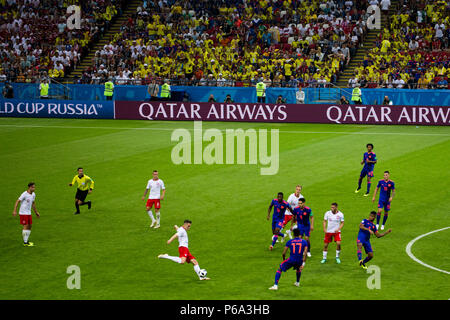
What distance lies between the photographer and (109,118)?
49.4 m

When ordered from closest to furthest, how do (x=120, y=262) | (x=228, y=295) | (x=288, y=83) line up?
(x=228, y=295) → (x=120, y=262) → (x=288, y=83)

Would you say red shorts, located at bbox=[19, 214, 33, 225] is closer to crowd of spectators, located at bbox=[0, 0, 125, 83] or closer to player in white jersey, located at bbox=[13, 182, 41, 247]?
player in white jersey, located at bbox=[13, 182, 41, 247]

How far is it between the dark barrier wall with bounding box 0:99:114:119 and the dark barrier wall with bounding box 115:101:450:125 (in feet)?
3.74

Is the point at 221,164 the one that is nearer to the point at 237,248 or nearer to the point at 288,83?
the point at 237,248

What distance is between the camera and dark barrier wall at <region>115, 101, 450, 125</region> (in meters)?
43.9

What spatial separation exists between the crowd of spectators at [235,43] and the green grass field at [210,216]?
9.31 metres

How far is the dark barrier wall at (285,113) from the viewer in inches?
1727

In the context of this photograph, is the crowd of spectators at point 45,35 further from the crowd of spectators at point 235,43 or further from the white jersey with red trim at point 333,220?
the white jersey with red trim at point 333,220

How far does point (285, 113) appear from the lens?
1827 inches

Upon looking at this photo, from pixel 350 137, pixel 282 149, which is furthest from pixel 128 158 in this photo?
pixel 350 137

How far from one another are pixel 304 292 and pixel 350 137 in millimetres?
24216

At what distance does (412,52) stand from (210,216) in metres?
28.9

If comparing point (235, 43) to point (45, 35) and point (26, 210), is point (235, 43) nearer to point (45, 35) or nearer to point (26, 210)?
point (45, 35)

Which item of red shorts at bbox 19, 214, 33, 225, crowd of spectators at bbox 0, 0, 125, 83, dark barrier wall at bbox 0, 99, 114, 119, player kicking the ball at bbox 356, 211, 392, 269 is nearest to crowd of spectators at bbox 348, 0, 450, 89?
dark barrier wall at bbox 0, 99, 114, 119
